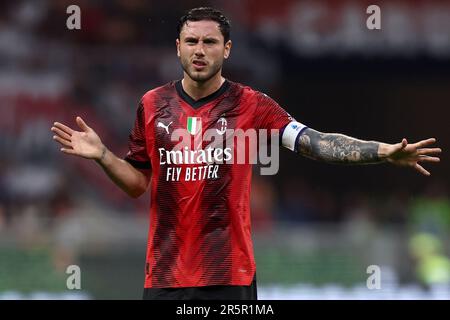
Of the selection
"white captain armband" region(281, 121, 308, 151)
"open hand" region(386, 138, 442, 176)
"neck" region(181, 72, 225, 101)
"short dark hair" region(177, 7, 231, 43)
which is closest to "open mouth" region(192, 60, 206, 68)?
"neck" region(181, 72, 225, 101)

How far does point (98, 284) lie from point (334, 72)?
21.3 feet

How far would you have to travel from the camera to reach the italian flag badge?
613 centimetres

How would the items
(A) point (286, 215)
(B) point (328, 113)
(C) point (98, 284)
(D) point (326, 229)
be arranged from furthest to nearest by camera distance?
1. (B) point (328, 113)
2. (A) point (286, 215)
3. (D) point (326, 229)
4. (C) point (98, 284)

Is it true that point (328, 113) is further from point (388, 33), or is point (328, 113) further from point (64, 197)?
point (64, 197)

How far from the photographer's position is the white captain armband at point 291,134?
20.1 ft

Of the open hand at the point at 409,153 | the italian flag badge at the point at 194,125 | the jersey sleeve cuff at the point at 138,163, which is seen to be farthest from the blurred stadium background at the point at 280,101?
the open hand at the point at 409,153

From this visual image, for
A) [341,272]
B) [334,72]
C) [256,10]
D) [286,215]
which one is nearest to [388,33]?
[334,72]

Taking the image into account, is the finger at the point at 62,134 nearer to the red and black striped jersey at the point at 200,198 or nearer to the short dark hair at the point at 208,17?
the red and black striped jersey at the point at 200,198

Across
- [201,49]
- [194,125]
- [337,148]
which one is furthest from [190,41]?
[337,148]

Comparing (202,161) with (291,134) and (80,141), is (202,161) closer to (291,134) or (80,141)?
(291,134)

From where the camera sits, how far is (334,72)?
1762 centimetres

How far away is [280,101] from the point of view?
1748cm

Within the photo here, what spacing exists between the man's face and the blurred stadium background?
811 cm

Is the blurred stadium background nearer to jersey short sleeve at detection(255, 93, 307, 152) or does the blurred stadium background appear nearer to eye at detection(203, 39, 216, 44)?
jersey short sleeve at detection(255, 93, 307, 152)
